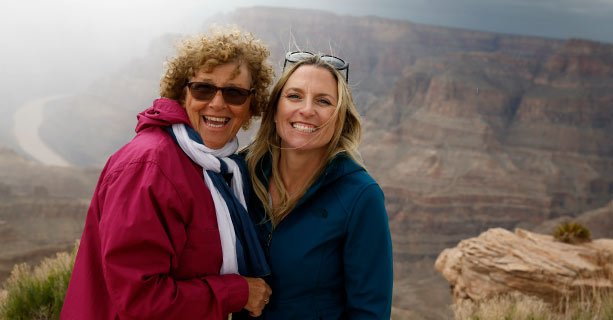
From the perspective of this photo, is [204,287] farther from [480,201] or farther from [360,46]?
[360,46]

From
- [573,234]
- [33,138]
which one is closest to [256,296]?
[573,234]

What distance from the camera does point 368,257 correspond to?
234cm

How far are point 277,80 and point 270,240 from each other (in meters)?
0.84

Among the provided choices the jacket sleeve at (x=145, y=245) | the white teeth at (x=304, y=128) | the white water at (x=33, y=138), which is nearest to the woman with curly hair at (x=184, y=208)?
the jacket sleeve at (x=145, y=245)

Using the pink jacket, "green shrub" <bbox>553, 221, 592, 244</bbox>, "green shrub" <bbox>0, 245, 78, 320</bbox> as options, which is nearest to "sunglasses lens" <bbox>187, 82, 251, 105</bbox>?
the pink jacket

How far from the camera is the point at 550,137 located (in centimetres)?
7350

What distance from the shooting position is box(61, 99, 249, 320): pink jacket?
6.08 feet

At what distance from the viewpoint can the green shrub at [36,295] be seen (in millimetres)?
4621

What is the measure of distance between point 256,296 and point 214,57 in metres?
1.08

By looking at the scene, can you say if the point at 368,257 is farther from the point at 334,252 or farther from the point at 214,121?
the point at 214,121

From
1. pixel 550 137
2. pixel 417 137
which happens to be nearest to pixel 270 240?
pixel 417 137

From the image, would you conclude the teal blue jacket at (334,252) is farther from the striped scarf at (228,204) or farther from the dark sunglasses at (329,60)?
the dark sunglasses at (329,60)

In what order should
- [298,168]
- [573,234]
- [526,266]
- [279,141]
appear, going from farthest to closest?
[573,234] → [526,266] → [279,141] → [298,168]

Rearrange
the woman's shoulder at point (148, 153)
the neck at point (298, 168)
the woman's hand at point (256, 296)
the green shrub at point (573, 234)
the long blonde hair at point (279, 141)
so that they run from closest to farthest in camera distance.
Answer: the woman's shoulder at point (148, 153)
the woman's hand at point (256, 296)
the long blonde hair at point (279, 141)
the neck at point (298, 168)
the green shrub at point (573, 234)
